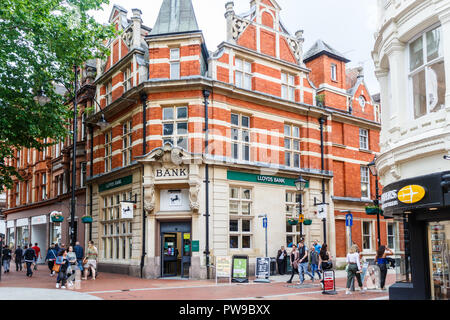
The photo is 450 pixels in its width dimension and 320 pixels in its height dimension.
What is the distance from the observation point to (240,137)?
23203mm

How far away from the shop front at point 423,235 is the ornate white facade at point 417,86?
600mm

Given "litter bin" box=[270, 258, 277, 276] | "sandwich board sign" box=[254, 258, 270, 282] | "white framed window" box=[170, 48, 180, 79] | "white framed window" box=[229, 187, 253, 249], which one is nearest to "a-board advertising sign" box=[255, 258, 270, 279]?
"sandwich board sign" box=[254, 258, 270, 282]

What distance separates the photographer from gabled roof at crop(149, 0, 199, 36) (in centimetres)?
2269

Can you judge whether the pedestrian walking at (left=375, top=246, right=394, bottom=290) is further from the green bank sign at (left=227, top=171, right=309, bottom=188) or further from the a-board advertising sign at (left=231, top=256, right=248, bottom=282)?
the green bank sign at (left=227, top=171, right=309, bottom=188)

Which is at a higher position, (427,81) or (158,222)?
(427,81)

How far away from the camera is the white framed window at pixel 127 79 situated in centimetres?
2434

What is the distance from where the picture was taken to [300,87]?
26.2 meters

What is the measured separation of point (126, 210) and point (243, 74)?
9.33 metres

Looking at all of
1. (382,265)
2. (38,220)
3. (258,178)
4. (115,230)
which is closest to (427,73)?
(382,265)

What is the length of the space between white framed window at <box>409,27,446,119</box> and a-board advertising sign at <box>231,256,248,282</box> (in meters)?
9.69
